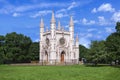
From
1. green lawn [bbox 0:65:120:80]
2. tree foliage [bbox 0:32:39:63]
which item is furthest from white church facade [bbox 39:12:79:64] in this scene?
green lawn [bbox 0:65:120:80]

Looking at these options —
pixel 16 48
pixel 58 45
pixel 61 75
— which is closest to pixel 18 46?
pixel 16 48

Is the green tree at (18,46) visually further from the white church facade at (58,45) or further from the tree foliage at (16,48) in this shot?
the white church facade at (58,45)

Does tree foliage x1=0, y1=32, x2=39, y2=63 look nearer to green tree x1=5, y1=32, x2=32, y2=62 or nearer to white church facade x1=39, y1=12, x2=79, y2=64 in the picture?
green tree x1=5, y1=32, x2=32, y2=62

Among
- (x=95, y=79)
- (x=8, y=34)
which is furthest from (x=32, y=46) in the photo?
(x=95, y=79)

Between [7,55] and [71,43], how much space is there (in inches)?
839

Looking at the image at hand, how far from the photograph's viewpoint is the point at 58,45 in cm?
8338

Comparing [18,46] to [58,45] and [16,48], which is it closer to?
[16,48]

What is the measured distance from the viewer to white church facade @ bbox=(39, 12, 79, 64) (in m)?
81.6

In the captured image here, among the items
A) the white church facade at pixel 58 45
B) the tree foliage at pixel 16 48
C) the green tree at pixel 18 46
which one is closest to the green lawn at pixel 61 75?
the white church facade at pixel 58 45

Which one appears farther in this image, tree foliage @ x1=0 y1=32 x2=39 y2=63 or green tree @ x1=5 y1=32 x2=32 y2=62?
green tree @ x1=5 y1=32 x2=32 y2=62

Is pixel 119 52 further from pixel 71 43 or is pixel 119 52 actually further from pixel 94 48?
pixel 71 43

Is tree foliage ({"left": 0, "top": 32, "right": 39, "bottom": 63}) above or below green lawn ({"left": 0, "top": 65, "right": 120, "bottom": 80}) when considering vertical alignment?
above

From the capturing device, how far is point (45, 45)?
85312mm

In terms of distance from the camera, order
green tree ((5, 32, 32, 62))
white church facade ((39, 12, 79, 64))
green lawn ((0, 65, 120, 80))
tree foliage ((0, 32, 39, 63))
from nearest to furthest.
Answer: green lawn ((0, 65, 120, 80)) → white church facade ((39, 12, 79, 64)) → tree foliage ((0, 32, 39, 63)) → green tree ((5, 32, 32, 62))
